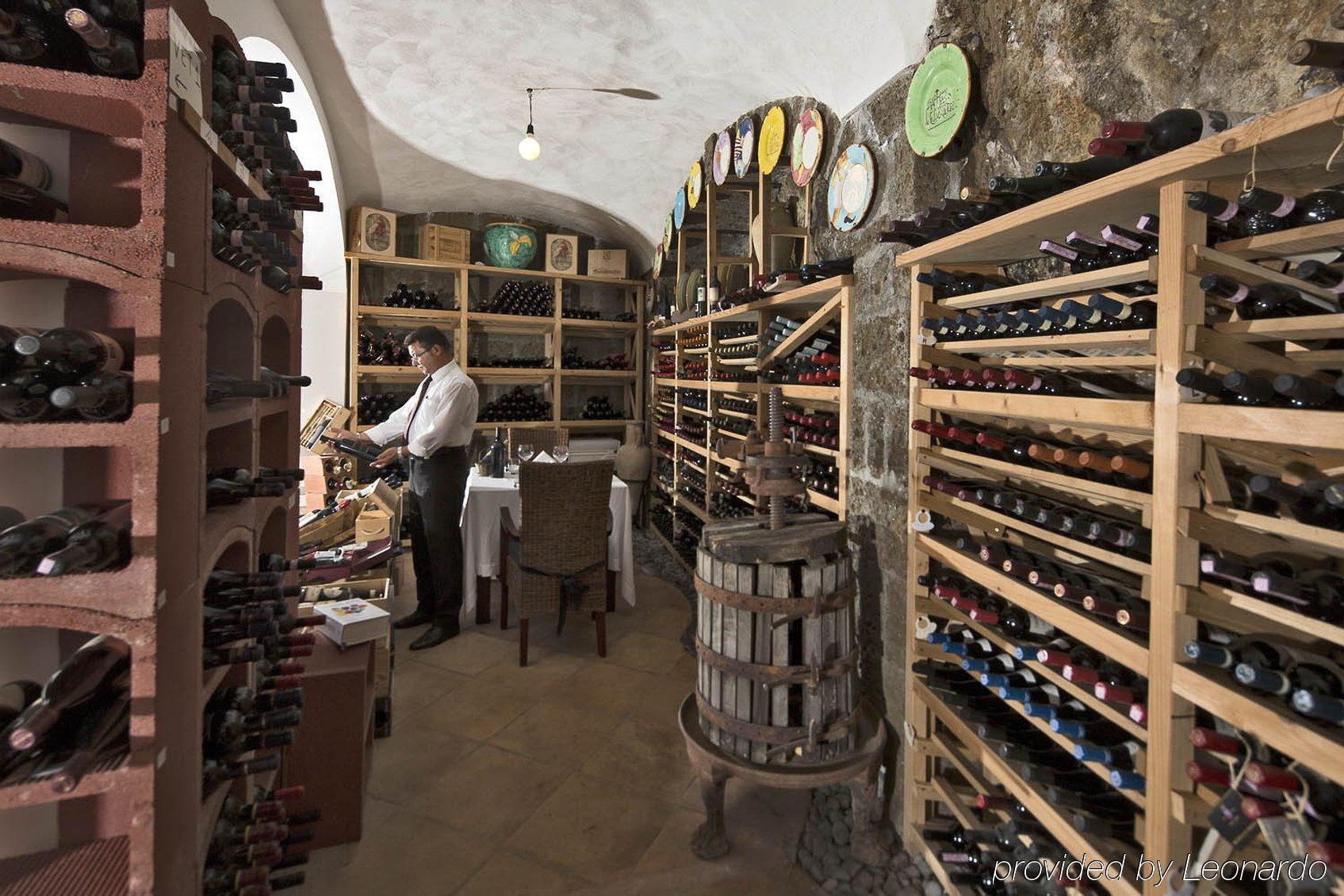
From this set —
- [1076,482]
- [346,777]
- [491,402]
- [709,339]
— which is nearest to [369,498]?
[346,777]

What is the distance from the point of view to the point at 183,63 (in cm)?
111

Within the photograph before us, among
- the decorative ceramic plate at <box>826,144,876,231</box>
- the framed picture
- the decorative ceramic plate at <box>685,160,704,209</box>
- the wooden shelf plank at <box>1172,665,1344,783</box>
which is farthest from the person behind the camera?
the framed picture

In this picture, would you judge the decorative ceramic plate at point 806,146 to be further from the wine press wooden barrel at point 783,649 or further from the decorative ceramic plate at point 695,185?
the wine press wooden barrel at point 783,649

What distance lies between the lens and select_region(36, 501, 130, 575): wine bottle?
0.97 meters

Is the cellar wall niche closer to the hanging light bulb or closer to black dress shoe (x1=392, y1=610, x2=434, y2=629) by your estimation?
the hanging light bulb

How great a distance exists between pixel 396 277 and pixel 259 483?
5472 millimetres

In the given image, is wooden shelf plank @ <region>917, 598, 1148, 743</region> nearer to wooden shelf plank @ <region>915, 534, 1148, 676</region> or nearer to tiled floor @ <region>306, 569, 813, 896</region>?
wooden shelf plank @ <region>915, 534, 1148, 676</region>

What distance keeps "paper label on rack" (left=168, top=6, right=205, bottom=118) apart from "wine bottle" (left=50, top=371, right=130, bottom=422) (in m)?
0.49

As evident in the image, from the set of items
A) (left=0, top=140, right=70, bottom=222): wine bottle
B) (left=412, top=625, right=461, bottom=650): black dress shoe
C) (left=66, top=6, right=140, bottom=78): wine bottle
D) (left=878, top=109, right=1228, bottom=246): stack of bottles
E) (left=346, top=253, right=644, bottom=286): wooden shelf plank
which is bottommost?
(left=412, top=625, right=461, bottom=650): black dress shoe

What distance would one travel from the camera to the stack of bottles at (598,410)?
272 inches

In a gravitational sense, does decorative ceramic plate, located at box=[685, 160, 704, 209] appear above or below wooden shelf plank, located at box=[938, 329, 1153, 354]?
above

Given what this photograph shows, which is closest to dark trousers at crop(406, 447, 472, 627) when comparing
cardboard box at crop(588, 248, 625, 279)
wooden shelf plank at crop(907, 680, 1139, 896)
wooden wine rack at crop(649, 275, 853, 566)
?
wooden wine rack at crop(649, 275, 853, 566)

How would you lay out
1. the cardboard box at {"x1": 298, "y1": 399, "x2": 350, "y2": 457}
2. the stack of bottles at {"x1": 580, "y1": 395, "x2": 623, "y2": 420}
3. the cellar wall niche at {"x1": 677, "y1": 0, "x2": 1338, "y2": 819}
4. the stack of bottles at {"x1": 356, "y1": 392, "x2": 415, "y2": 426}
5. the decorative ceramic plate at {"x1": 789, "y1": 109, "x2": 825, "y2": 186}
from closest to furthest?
1. the cellar wall niche at {"x1": 677, "y1": 0, "x2": 1338, "y2": 819}
2. the decorative ceramic plate at {"x1": 789, "y1": 109, "x2": 825, "y2": 186}
3. the cardboard box at {"x1": 298, "y1": 399, "x2": 350, "y2": 457}
4. the stack of bottles at {"x1": 356, "y1": 392, "x2": 415, "y2": 426}
5. the stack of bottles at {"x1": 580, "y1": 395, "x2": 623, "y2": 420}

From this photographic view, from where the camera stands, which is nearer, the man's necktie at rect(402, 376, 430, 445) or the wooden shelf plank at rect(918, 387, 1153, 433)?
the wooden shelf plank at rect(918, 387, 1153, 433)
